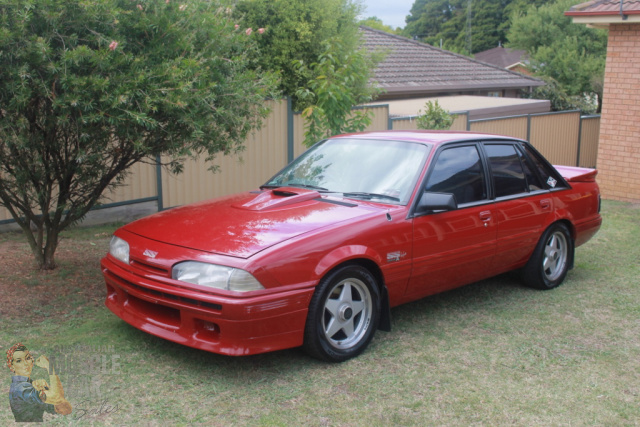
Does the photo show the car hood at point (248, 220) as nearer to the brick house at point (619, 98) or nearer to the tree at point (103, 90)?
the tree at point (103, 90)

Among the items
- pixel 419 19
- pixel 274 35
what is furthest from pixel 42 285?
pixel 419 19

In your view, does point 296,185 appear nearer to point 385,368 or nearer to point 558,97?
point 385,368

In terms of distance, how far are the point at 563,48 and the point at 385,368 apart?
2789 centimetres

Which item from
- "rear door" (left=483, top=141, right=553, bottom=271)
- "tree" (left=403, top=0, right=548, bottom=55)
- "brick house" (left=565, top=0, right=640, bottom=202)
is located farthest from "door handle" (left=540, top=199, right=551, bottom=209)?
"tree" (left=403, top=0, right=548, bottom=55)

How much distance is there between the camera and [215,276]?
4.10m

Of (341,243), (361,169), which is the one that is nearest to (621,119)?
(361,169)

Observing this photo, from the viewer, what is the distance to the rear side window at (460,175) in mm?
5367

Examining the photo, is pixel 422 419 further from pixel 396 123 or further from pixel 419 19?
pixel 419 19

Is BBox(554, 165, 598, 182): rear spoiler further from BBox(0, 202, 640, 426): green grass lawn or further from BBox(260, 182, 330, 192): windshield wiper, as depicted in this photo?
BBox(260, 182, 330, 192): windshield wiper

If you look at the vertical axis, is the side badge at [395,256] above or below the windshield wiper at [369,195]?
below

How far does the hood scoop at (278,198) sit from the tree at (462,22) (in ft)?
190

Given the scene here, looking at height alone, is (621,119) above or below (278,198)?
above

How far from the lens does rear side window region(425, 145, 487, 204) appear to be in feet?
17.6

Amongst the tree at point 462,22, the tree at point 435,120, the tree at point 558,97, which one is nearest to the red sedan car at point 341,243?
the tree at point 435,120
